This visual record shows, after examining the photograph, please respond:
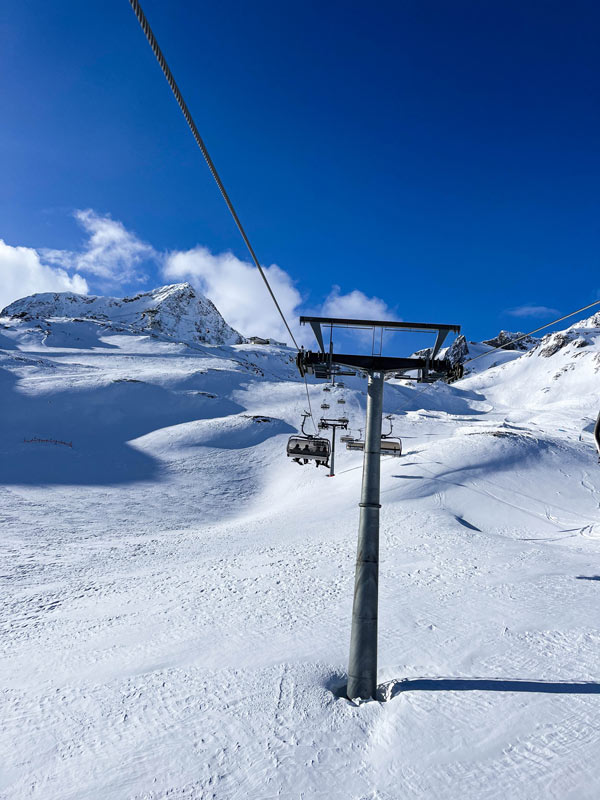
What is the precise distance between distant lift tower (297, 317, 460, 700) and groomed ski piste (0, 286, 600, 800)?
67 cm

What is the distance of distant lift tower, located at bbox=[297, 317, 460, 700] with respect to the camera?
6.47 metres

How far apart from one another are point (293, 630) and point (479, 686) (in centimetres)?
391

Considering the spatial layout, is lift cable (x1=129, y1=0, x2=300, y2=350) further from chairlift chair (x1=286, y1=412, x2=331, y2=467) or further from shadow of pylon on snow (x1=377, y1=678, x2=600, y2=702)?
chairlift chair (x1=286, y1=412, x2=331, y2=467)

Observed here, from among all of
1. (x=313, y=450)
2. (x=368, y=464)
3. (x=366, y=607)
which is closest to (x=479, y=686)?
(x=366, y=607)

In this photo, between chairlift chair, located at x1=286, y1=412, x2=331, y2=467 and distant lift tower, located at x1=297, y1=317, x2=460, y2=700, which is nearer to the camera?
distant lift tower, located at x1=297, y1=317, x2=460, y2=700

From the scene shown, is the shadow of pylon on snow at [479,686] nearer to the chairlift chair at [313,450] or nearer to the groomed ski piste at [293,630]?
the groomed ski piste at [293,630]

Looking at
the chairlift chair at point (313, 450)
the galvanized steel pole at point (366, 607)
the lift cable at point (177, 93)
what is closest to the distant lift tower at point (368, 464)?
the galvanized steel pole at point (366, 607)

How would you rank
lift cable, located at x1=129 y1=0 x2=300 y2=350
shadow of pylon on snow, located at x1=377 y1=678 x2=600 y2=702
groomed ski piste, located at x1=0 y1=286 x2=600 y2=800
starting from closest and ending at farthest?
lift cable, located at x1=129 y1=0 x2=300 y2=350
groomed ski piste, located at x1=0 y1=286 x2=600 y2=800
shadow of pylon on snow, located at x1=377 y1=678 x2=600 y2=702

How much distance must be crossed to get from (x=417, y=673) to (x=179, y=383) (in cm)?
5361

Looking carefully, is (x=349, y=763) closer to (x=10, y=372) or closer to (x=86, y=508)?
(x=86, y=508)

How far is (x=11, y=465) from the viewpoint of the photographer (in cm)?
3123

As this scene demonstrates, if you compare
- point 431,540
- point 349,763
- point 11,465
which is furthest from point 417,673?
point 11,465

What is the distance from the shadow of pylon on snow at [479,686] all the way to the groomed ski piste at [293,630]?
4cm

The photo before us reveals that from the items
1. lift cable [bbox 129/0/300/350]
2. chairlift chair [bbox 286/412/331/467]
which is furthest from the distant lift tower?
chairlift chair [bbox 286/412/331/467]
